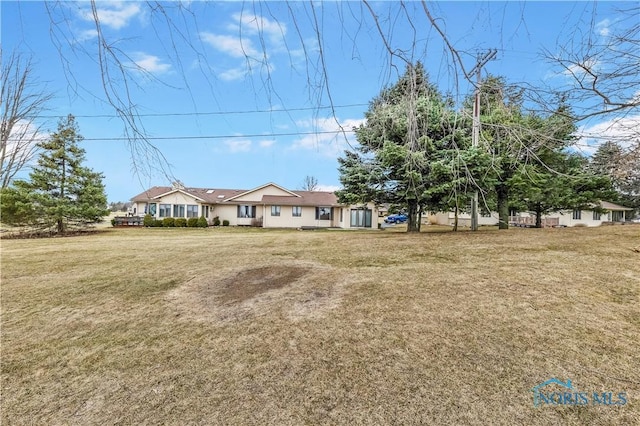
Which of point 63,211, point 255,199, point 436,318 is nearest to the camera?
point 436,318

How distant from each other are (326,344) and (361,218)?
2188cm

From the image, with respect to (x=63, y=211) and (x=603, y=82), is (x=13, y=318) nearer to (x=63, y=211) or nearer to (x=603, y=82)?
(x=603, y=82)

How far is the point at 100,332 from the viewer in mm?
4016

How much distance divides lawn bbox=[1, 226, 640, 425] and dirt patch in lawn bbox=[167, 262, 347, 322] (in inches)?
1.5

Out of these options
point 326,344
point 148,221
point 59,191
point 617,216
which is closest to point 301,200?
point 148,221

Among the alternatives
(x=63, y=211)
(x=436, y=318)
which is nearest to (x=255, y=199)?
(x=63, y=211)

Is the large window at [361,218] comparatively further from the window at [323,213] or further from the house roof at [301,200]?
the window at [323,213]

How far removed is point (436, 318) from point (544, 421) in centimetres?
175

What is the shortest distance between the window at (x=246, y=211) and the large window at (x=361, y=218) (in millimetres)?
8390

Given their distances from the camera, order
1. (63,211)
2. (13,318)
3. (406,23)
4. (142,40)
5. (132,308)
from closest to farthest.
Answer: (142,40)
(406,23)
(13,318)
(132,308)
(63,211)

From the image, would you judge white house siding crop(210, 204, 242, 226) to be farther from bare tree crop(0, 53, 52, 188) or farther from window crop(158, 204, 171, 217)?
bare tree crop(0, 53, 52, 188)

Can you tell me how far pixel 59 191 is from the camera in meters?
17.6

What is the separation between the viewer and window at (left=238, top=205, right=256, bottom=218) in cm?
2595

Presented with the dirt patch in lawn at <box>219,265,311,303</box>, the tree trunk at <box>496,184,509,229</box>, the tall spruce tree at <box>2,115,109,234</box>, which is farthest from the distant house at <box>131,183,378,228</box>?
the dirt patch in lawn at <box>219,265,311,303</box>
